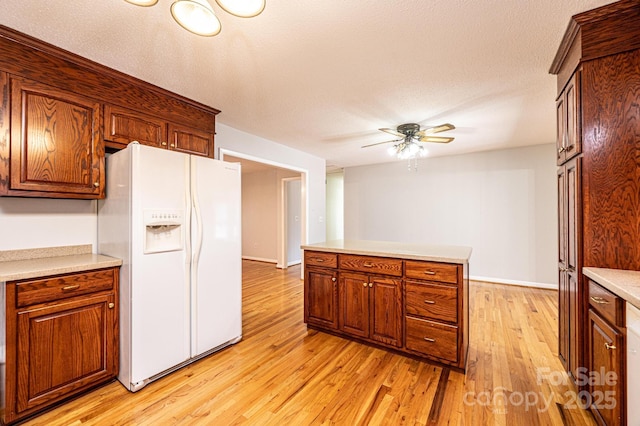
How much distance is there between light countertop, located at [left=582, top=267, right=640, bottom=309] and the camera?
115cm

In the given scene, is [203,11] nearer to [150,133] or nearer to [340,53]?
[340,53]

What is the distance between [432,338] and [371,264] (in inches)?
29.2

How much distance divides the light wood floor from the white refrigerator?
23 centimetres

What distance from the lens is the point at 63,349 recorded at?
175cm

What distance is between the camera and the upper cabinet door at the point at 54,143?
1.76 m

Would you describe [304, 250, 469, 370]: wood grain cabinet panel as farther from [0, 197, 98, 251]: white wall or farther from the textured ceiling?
[0, 197, 98, 251]: white wall

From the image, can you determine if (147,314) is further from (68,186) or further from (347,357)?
(347,357)

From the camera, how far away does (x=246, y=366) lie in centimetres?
224

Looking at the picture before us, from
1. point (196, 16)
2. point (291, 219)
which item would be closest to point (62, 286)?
point (196, 16)

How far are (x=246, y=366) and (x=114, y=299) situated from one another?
1101 mm

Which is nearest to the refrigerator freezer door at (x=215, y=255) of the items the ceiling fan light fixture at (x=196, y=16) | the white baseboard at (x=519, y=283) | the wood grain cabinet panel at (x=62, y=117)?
the wood grain cabinet panel at (x=62, y=117)

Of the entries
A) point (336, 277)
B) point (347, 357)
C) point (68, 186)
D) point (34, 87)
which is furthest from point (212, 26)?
point (347, 357)

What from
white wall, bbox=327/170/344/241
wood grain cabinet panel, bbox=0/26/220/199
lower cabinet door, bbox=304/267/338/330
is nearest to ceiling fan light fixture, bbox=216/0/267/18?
wood grain cabinet panel, bbox=0/26/220/199

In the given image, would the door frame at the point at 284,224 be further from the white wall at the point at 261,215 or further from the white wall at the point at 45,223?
the white wall at the point at 45,223
